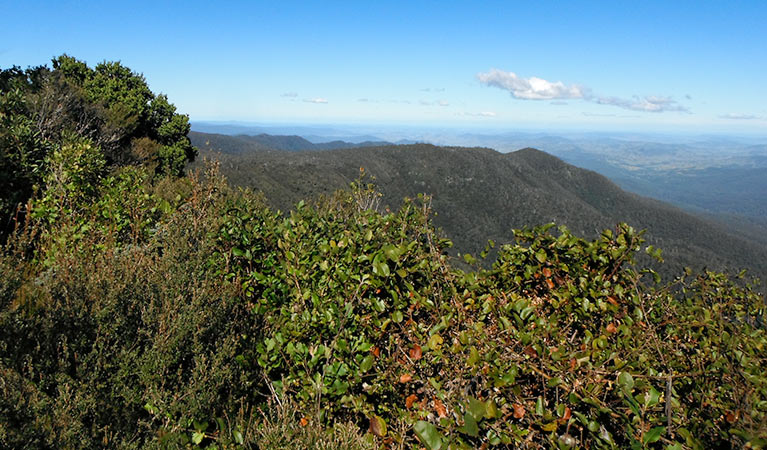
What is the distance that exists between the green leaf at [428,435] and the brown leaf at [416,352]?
19.8 inches

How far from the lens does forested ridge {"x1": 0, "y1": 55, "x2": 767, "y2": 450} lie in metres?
1.59

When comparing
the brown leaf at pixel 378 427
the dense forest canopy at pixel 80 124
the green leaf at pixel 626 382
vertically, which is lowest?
the brown leaf at pixel 378 427

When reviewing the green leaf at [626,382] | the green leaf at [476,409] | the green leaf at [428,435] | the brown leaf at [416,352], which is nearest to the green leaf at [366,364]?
the brown leaf at [416,352]

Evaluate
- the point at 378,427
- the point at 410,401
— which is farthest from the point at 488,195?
the point at 378,427

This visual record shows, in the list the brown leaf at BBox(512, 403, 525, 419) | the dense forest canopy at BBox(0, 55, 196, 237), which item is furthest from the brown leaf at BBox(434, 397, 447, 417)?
the dense forest canopy at BBox(0, 55, 196, 237)

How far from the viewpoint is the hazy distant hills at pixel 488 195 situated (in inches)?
2781

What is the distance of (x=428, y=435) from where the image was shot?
147cm

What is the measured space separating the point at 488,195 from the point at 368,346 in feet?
294

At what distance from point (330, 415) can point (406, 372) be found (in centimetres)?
48

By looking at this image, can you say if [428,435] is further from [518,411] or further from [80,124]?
[80,124]

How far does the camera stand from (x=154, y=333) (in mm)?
2436

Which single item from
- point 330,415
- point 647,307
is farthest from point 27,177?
point 647,307

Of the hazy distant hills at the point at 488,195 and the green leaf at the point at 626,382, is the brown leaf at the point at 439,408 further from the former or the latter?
the hazy distant hills at the point at 488,195

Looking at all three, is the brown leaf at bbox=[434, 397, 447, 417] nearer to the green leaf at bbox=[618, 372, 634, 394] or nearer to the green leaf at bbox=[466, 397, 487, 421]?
the green leaf at bbox=[466, 397, 487, 421]
